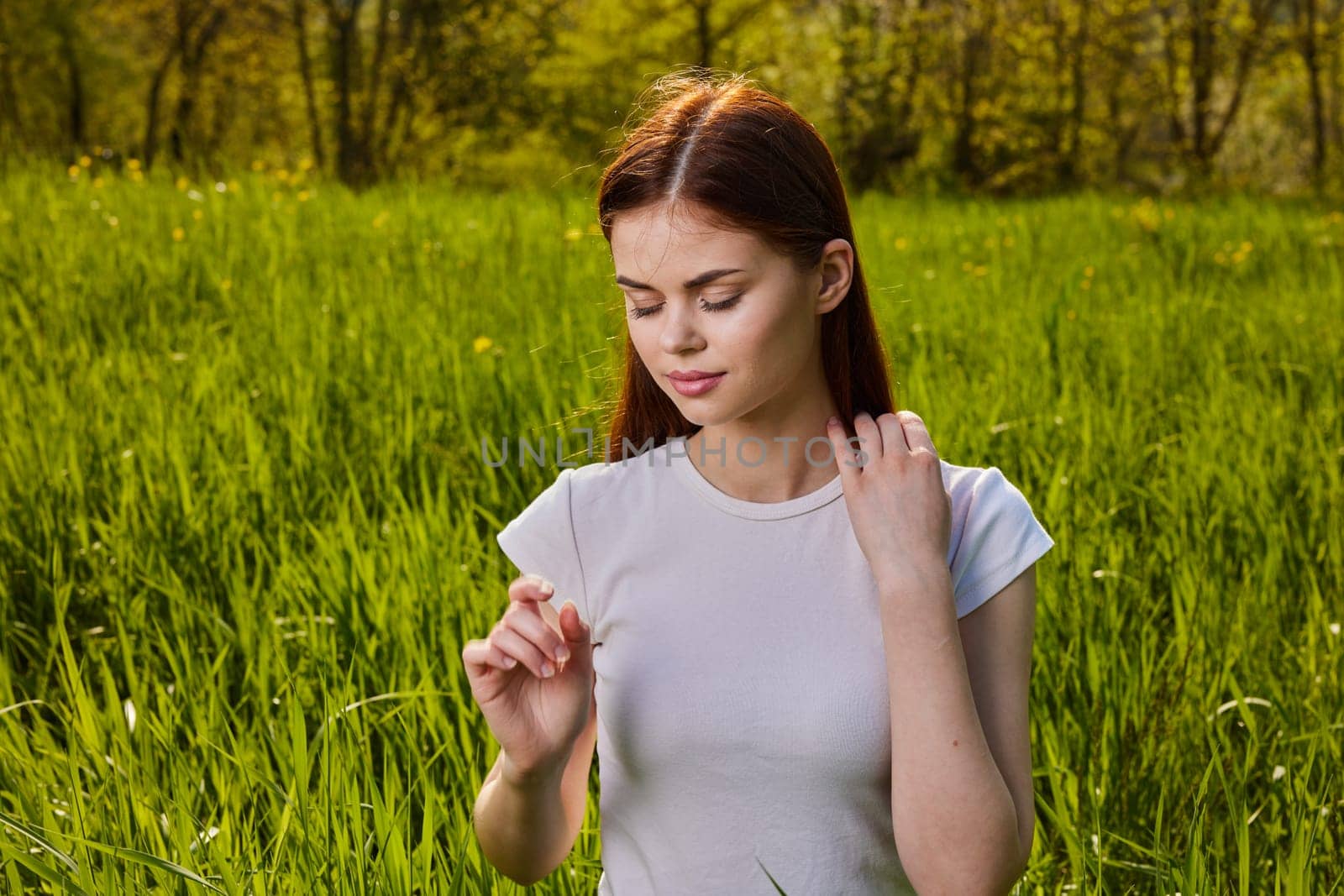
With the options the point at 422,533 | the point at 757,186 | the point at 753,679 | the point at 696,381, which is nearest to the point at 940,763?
the point at 753,679

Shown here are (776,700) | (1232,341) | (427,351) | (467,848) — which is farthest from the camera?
(1232,341)

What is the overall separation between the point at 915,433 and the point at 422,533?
4.40 feet

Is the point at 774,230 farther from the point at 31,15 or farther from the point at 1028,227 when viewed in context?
the point at 31,15

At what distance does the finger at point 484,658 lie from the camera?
1.01m

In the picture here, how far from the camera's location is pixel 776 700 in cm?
107

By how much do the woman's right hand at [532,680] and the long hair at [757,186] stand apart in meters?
0.29

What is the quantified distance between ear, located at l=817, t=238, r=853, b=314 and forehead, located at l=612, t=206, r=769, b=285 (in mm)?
92

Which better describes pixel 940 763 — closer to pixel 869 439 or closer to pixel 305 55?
pixel 869 439

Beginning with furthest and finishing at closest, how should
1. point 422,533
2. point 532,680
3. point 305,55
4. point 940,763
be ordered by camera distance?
1. point 305,55
2. point 422,533
3. point 532,680
4. point 940,763

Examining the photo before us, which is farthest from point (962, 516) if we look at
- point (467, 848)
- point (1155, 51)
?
point (1155, 51)

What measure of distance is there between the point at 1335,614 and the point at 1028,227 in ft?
15.5

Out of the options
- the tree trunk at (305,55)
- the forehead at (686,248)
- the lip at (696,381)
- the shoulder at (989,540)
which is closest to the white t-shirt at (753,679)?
the shoulder at (989,540)

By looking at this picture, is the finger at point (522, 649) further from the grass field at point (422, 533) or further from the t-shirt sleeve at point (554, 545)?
the grass field at point (422, 533)

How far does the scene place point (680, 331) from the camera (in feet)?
3.54
